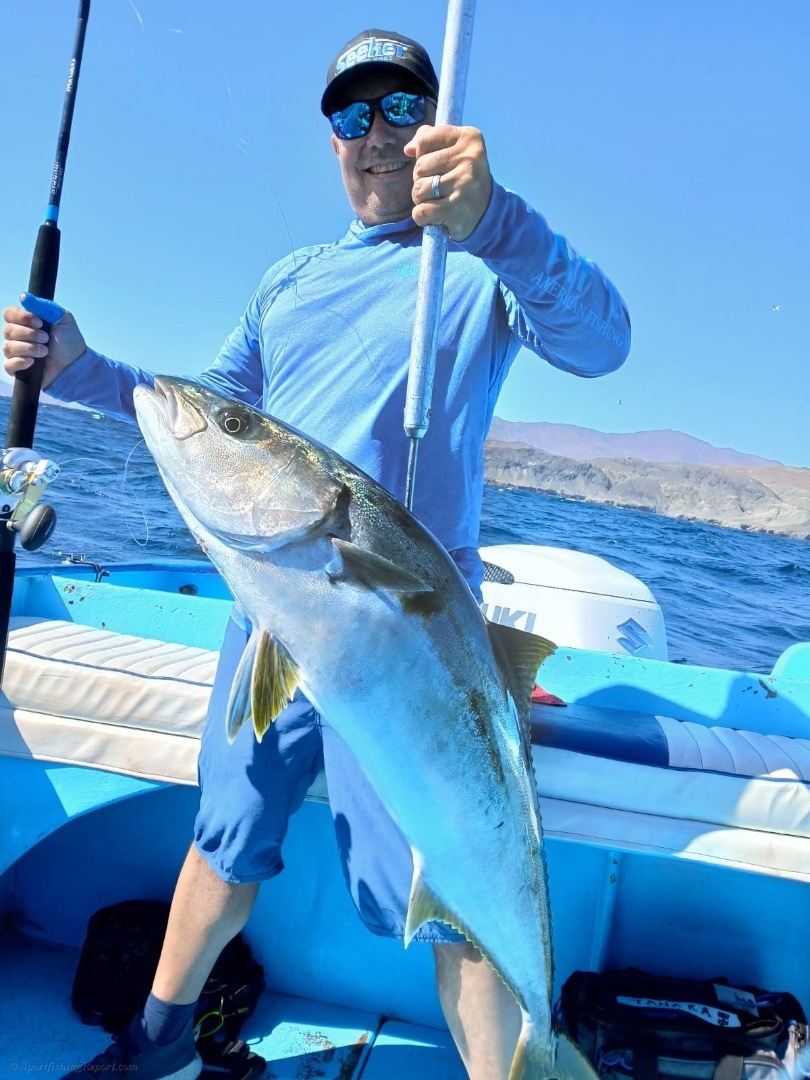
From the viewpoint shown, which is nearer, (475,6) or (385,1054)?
(475,6)

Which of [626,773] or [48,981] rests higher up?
[626,773]

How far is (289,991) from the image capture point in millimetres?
2936

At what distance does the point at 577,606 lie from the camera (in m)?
5.33

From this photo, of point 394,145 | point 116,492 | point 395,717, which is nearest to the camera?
point 395,717

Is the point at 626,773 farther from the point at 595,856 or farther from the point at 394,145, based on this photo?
the point at 394,145

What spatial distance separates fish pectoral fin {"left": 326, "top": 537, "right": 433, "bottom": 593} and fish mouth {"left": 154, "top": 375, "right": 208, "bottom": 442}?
37 cm

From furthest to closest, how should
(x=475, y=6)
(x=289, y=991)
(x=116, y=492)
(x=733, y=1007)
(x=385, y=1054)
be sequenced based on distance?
(x=116, y=492)
(x=289, y=991)
(x=385, y=1054)
(x=733, y=1007)
(x=475, y=6)

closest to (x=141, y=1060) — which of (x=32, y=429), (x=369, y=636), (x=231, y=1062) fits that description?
(x=231, y=1062)

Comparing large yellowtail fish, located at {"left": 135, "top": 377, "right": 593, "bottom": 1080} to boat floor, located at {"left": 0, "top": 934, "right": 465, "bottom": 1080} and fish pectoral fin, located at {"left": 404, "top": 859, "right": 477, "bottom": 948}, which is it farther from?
boat floor, located at {"left": 0, "top": 934, "right": 465, "bottom": 1080}

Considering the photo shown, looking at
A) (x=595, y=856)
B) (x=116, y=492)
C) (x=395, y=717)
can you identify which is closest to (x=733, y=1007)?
(x=595, y=856)

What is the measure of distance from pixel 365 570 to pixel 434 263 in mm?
735

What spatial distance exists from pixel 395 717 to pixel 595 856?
5.67 ft

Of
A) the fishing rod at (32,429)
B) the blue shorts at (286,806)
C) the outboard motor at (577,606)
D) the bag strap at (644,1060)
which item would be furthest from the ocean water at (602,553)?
the bag strap at (644,1060)

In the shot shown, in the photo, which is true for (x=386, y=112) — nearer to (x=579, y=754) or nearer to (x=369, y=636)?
(x=369, y=636)
